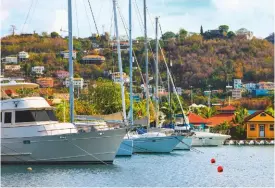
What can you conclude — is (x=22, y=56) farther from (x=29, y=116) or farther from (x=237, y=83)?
(x=29, y=116)

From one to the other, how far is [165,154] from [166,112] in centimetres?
3251

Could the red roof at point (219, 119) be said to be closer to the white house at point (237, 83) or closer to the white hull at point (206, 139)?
the white hull at point (206, 139)

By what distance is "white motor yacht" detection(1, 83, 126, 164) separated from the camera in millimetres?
40844

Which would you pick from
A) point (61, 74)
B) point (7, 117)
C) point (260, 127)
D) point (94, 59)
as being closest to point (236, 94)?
point (94, 59)

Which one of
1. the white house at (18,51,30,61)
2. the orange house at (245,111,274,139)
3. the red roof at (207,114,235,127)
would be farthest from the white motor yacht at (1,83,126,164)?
the white house at (18,51,30,61)

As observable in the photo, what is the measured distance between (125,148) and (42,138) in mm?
10710

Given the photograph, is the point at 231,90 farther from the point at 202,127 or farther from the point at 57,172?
the point at 57,172

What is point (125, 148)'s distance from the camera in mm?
50469

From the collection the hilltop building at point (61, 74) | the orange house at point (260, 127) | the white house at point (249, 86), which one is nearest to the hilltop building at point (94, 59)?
the hilltop building at point (61, 74)

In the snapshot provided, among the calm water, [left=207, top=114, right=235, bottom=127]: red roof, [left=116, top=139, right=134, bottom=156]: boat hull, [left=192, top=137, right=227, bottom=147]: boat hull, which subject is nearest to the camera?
the calm water

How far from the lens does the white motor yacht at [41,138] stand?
40.8 metres

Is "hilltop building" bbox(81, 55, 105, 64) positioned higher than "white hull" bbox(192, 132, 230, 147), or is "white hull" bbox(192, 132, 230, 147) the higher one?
"hilltop building" bbox(81, 55, 105, 64)

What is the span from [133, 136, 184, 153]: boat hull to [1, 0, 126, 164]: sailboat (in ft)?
42.5

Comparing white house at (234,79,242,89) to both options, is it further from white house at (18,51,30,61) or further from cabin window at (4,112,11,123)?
cabin window at (4,112,11,123)
